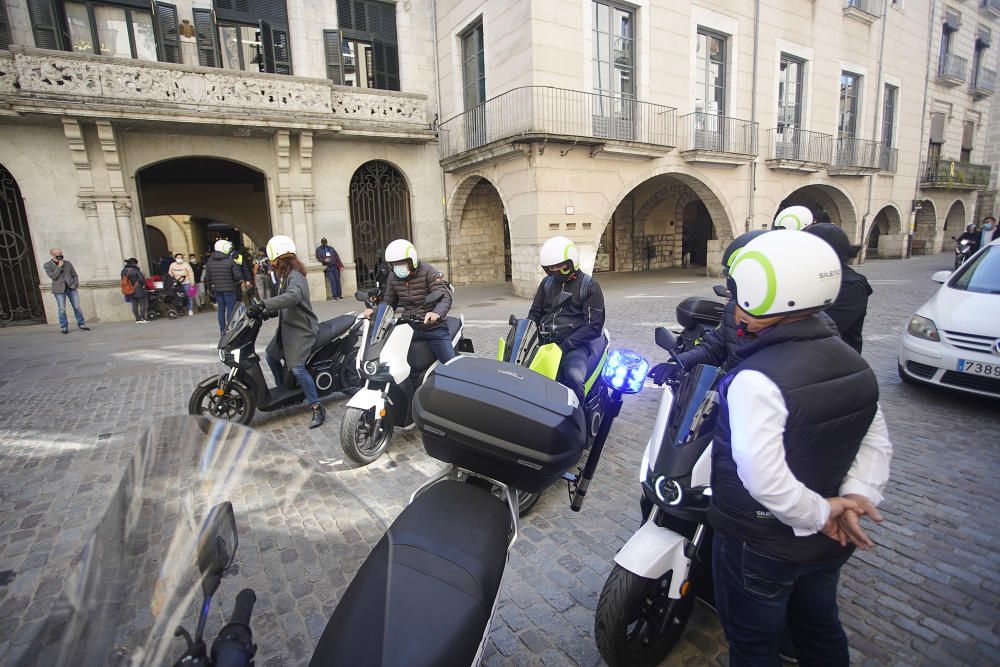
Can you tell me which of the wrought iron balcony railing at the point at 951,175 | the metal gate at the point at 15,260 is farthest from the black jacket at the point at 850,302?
the wrought iron balcony railing at the point at 951,175

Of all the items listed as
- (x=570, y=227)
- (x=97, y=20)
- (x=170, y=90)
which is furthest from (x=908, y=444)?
(x=97, y=20)

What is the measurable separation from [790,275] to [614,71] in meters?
14.2

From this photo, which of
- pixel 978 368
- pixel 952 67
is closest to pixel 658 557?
pixel 978 368

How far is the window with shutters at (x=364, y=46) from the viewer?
14.3 metres

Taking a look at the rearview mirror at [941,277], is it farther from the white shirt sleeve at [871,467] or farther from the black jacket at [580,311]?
the white shirt sleeve at [871,467]

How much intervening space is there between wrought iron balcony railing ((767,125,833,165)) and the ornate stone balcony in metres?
12.5

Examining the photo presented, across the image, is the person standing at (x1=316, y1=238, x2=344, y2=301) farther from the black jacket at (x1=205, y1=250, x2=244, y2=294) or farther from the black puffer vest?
the black puffer vest

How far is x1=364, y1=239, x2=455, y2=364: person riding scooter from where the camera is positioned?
15.0ft

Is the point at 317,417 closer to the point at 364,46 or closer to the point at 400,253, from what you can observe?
the point at 400,253

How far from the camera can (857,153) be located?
1973 cm

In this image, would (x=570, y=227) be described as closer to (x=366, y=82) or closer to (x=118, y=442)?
(x=366, y=82)

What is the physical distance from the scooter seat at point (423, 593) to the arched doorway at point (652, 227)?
19.6 metres

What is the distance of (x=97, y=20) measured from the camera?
1217 centimetres

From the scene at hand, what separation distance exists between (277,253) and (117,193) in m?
10.8
